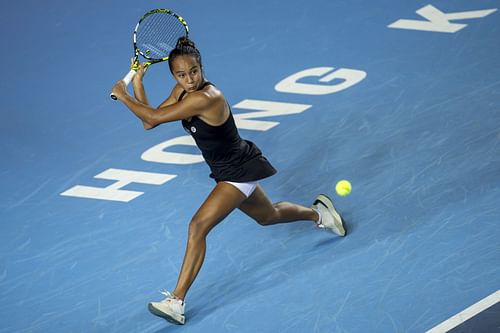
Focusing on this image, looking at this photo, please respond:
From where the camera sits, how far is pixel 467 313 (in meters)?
6.02

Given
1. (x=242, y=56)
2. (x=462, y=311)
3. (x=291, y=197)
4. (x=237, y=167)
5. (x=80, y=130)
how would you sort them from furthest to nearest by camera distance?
(x=242, y=56) < (x=80, y=130) < (x=291, y=197) < (x=237, y=167) < (x=462, y=311)

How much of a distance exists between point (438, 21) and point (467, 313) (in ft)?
18.1

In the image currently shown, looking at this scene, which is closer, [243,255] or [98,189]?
[243,255]

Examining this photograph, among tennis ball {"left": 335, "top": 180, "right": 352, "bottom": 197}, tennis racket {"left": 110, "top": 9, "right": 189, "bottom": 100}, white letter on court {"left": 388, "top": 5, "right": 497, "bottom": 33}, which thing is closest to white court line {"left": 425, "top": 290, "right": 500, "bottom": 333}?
tennis ball {"left": 335, "top": 180, "right": 352, "bottom": 197}

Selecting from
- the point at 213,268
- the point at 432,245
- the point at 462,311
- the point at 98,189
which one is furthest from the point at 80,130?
the point at 462,311

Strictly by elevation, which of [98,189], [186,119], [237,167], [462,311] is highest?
[186,119]

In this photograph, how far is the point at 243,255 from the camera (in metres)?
7.15

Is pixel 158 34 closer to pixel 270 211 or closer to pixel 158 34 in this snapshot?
pixel 158 34

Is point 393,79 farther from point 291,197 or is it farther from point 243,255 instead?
point 243,255

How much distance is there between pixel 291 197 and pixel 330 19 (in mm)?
3956

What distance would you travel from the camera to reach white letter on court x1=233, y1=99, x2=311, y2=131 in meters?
9.03

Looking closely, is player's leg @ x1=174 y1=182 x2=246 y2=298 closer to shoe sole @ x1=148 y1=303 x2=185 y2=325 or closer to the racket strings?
shoe sole @ x1=148 y1=303 x2=185 y2=325

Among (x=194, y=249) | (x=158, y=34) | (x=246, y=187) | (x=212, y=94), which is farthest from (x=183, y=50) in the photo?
(x=194, y=249)

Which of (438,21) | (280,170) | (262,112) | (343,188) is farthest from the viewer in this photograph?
(438,21)
